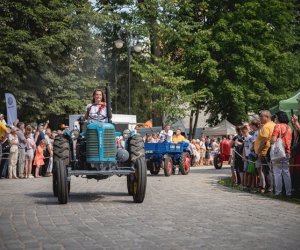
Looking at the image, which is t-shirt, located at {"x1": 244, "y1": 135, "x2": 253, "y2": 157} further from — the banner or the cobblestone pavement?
the banner

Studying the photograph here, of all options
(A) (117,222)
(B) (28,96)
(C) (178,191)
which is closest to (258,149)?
(C) (178,191)

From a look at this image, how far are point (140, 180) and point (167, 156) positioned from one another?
39.0 feet

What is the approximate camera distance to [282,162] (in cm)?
1270

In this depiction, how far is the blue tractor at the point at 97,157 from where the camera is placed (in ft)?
35.2

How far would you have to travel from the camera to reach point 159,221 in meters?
8.38

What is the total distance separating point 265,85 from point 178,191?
28.2 metres

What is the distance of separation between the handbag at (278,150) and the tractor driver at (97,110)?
3.79 m

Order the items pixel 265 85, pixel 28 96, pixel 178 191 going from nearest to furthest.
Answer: pixel 178 191, pixel 28 96, pixel 265 85

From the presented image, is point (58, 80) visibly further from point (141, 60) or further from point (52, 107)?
point (141, 60)

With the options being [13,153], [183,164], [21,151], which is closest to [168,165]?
[183,164]

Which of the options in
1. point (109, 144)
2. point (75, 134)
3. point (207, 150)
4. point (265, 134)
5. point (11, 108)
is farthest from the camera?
point (207, 150)

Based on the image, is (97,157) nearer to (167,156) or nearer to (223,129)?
(167,156)

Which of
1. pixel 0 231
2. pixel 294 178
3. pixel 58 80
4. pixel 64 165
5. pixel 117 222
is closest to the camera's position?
pixel 0 231

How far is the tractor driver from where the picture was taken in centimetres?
1180
